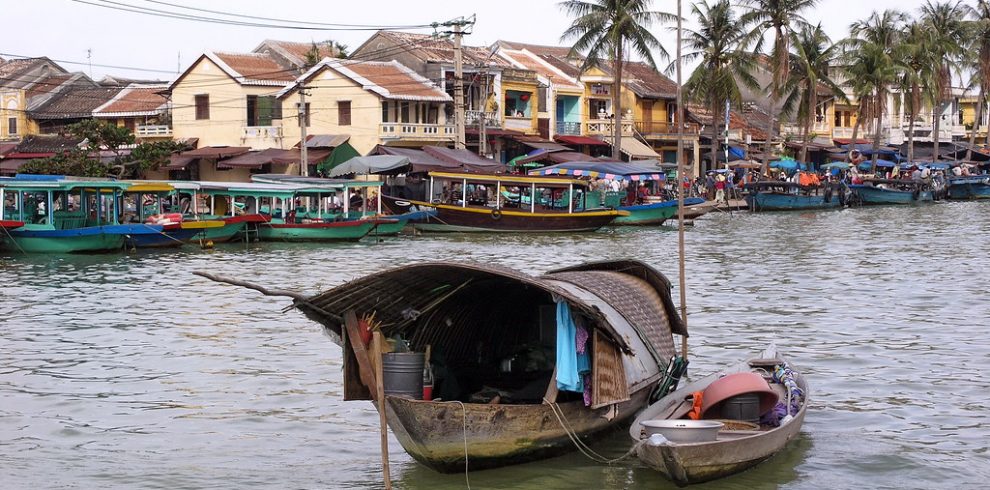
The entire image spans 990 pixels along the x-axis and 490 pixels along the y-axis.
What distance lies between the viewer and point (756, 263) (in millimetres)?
24422

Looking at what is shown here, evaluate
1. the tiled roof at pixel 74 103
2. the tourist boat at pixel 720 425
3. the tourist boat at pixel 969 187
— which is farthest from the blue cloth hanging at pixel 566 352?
the tourist boat at pixel 969 187

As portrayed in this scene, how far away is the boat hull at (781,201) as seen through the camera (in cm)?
4181

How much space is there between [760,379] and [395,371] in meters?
3.02

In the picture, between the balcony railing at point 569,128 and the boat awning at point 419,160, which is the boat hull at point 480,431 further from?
the balcony railing at point 569,128

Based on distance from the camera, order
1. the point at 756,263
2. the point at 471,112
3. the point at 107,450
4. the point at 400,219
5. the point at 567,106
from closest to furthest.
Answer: the point at 107,450 → the point at 756,263 → the point at 400,219 → the point at 471,112 → the point at 567,106

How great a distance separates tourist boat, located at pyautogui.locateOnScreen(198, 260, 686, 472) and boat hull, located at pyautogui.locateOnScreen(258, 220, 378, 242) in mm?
18362

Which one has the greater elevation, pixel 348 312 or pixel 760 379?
pixel 348 312

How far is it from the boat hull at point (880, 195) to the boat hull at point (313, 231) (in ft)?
79.1

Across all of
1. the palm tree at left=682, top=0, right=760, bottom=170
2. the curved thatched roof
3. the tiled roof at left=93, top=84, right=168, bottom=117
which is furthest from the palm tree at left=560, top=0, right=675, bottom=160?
the curved thatched roof

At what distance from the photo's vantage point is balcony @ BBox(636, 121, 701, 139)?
49.6 m

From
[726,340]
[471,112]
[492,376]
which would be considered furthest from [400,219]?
[492,376]

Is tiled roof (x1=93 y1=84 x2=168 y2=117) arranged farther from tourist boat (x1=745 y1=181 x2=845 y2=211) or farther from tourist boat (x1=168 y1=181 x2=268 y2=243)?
tourist boat (x1=745 y1=181 x2=845 y2=211)

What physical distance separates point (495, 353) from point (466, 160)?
2472cm

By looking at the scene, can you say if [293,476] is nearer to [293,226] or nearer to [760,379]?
[760,379]
